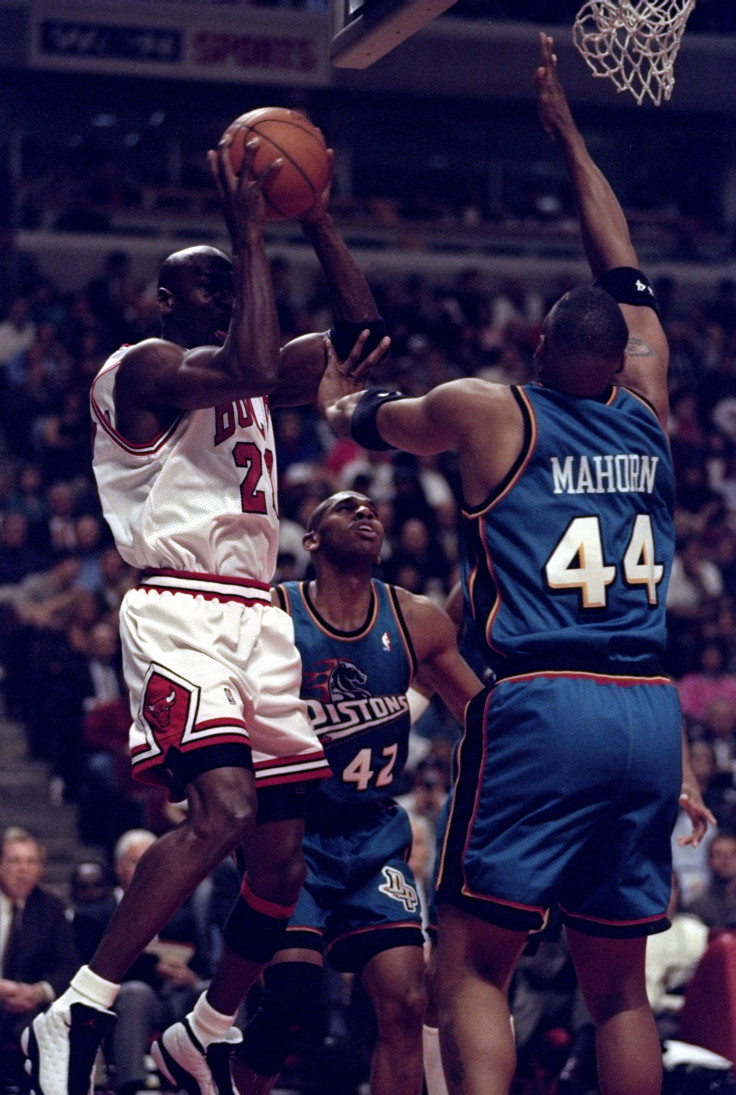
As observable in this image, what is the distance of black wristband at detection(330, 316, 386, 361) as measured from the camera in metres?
4.55

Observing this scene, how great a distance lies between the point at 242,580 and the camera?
172 inches

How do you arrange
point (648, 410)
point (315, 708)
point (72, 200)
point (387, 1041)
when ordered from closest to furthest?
point (648, 410), point (387, 1041), point (315, 708), point (72, 200)

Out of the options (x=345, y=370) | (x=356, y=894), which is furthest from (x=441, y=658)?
(x=345, y=370)

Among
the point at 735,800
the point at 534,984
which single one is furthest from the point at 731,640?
the point at 534,984

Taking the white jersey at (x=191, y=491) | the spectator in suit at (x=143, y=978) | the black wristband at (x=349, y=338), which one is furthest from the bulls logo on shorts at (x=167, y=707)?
the spectator in suit at (x=143, y=978)

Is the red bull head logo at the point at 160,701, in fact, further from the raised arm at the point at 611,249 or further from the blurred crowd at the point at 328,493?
the blurred crowd at the point at 328,493

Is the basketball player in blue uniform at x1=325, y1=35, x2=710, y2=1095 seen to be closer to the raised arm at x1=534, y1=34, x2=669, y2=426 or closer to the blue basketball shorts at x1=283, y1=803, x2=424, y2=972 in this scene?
the raised arm at x1=534, y1=34, x2=669, y2=426

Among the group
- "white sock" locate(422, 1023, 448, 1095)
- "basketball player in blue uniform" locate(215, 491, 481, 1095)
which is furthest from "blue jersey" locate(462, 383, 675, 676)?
"white sock" locate(422, 1023, 448, 1095)

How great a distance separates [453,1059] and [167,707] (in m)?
1.17

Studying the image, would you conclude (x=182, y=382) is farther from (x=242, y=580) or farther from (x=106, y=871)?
(x=106, y=871)

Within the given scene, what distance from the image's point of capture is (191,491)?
4.32 m

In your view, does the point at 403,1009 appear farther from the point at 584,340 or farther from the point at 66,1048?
the point at 584,340

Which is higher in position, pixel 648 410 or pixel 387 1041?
pixel 648 410

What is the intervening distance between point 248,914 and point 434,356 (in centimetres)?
1131
